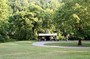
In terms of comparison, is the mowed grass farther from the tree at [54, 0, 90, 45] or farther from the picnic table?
the picnic table

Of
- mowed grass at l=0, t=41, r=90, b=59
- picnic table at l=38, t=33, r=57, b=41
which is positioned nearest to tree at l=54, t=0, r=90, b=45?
mowed grass at l=0, t=41, r=90, b=59

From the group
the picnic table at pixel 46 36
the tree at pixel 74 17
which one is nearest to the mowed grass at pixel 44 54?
the tree at pixel 74 17

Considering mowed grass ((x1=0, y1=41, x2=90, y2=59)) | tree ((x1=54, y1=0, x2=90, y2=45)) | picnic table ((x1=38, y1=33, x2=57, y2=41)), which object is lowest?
picnic table ((x1=38, y1=33, x2=57, y2=41))

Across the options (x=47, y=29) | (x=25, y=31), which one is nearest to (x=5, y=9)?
(x=25, y=31)

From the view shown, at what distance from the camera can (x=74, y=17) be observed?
46562 mm

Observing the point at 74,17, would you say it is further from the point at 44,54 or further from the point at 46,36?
the point at 46,36

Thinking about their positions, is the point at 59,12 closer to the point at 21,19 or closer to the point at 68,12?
the point at 68,12

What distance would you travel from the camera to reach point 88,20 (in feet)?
152

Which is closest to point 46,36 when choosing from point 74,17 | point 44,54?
point 74,17

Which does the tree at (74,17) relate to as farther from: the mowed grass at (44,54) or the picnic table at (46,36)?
the picnic table at (46,36)

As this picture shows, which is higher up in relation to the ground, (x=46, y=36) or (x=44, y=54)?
(x=44, y=54)

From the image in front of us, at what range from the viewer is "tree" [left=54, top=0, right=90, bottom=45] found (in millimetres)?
46688

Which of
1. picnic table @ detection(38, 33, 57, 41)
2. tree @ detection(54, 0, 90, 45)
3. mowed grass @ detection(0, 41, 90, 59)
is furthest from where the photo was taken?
picnic table @ detection(38, 33, 57, 41)

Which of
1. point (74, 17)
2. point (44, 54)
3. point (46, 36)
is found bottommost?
point (46, 36)
